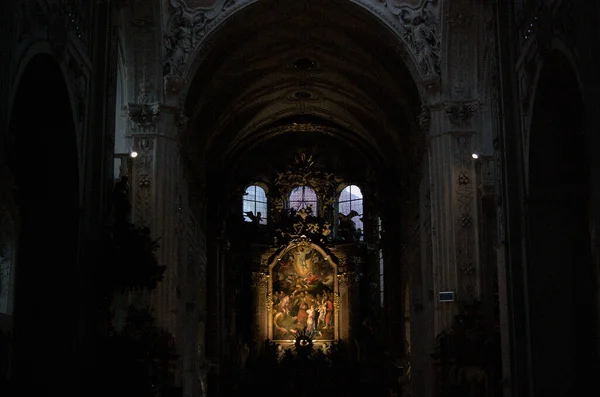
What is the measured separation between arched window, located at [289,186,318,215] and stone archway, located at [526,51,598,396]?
86.3 ft

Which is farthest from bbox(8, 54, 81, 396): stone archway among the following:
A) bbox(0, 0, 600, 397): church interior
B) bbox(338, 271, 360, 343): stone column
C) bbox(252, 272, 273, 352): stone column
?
bbox(338, 271, 360, 343): stone column

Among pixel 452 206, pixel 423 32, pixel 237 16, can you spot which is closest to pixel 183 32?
pixel 237 16

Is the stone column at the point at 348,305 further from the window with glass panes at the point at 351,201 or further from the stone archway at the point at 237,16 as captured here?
the stone archway at the point at 237,16

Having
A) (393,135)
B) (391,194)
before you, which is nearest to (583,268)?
(393,135)

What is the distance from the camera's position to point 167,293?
68.8ft

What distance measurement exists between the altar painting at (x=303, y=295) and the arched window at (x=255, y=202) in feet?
7.15

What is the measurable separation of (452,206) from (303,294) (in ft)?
57.2

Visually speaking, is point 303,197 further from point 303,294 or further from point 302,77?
point 302,77

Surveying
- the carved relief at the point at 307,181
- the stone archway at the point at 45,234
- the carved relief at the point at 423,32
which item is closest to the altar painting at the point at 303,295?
the carved relief at the point at 307,181

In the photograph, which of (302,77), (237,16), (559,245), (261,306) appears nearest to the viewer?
(559,245)

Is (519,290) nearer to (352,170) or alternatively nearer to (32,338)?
(32,338)

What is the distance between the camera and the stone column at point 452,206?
20.9 meters

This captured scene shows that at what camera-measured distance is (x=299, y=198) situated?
3981 centimetres

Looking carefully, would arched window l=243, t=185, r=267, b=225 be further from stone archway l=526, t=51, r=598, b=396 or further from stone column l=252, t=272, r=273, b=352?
stone archway l=526, t=51, r=598, b=396
